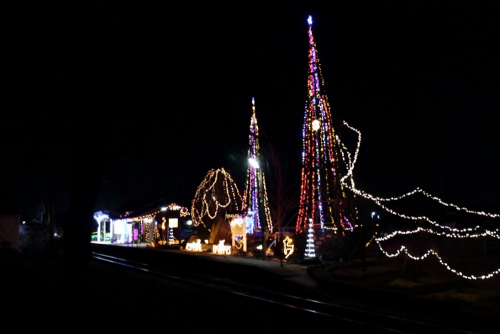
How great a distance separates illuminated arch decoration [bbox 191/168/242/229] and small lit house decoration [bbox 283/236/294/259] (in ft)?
31.1

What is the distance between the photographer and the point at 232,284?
49.7 feet

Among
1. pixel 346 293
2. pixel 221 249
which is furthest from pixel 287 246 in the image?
pixel 346 293

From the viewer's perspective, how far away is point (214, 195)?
102ft

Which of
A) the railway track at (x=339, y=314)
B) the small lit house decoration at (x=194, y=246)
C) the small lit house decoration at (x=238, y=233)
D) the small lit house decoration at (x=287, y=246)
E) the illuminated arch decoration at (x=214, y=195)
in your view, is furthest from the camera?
the illuminated arch decoration at (x=214, y=195)

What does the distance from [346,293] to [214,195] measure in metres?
19.1

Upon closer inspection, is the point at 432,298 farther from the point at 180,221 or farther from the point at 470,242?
the point at 180,221

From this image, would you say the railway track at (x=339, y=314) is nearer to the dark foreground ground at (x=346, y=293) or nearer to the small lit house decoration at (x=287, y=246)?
the dark foreground ground at (x=346, y=293)

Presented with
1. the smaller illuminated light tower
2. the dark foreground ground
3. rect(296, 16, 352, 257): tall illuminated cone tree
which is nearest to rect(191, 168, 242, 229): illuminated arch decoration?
rect(296, 16, 352, 257): tall illuminated cone tree

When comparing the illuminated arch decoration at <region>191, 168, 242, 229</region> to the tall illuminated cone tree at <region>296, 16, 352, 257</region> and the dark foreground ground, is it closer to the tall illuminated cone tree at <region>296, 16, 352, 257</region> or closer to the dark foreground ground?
the tall illuminated cone tree at <region>296, 16, 352, 257</region>

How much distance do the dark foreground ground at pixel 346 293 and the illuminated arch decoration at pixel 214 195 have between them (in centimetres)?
1379

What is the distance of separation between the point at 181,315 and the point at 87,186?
3737mm

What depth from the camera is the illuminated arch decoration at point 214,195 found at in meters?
31.0

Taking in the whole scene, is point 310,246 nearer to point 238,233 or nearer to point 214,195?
point 238,233

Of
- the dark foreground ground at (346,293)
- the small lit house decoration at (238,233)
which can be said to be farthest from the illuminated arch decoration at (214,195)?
the dark foreground ground at (346,293)
